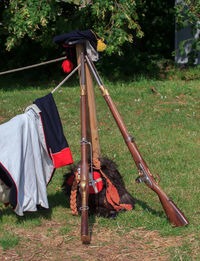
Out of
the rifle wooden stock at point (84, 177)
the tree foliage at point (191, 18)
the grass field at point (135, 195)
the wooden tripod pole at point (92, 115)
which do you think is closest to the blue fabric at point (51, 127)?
the rifle wooden stock at point (84, 177)

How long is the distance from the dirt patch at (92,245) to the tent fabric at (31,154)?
297 millimetres

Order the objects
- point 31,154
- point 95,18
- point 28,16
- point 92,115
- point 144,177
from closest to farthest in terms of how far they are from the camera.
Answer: point 144,177 < point 31,154 < point 92,115 < point 28,16 < point 95,18

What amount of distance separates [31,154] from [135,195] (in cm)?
152

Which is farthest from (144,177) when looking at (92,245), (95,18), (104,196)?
(95,18)

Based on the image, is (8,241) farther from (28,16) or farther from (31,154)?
(28,16)

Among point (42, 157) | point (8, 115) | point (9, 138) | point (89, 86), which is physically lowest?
point (8, 115)

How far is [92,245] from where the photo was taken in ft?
13.5

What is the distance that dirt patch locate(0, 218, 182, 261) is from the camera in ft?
12.8

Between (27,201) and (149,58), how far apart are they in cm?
1126

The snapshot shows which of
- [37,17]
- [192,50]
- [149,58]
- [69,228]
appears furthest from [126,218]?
[149,58]

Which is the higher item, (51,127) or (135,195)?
(51,127)

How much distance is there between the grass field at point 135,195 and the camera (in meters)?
4.02

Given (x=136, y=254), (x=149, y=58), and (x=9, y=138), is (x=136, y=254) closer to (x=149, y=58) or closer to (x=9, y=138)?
(x=9, y=138)

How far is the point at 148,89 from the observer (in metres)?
10.7
